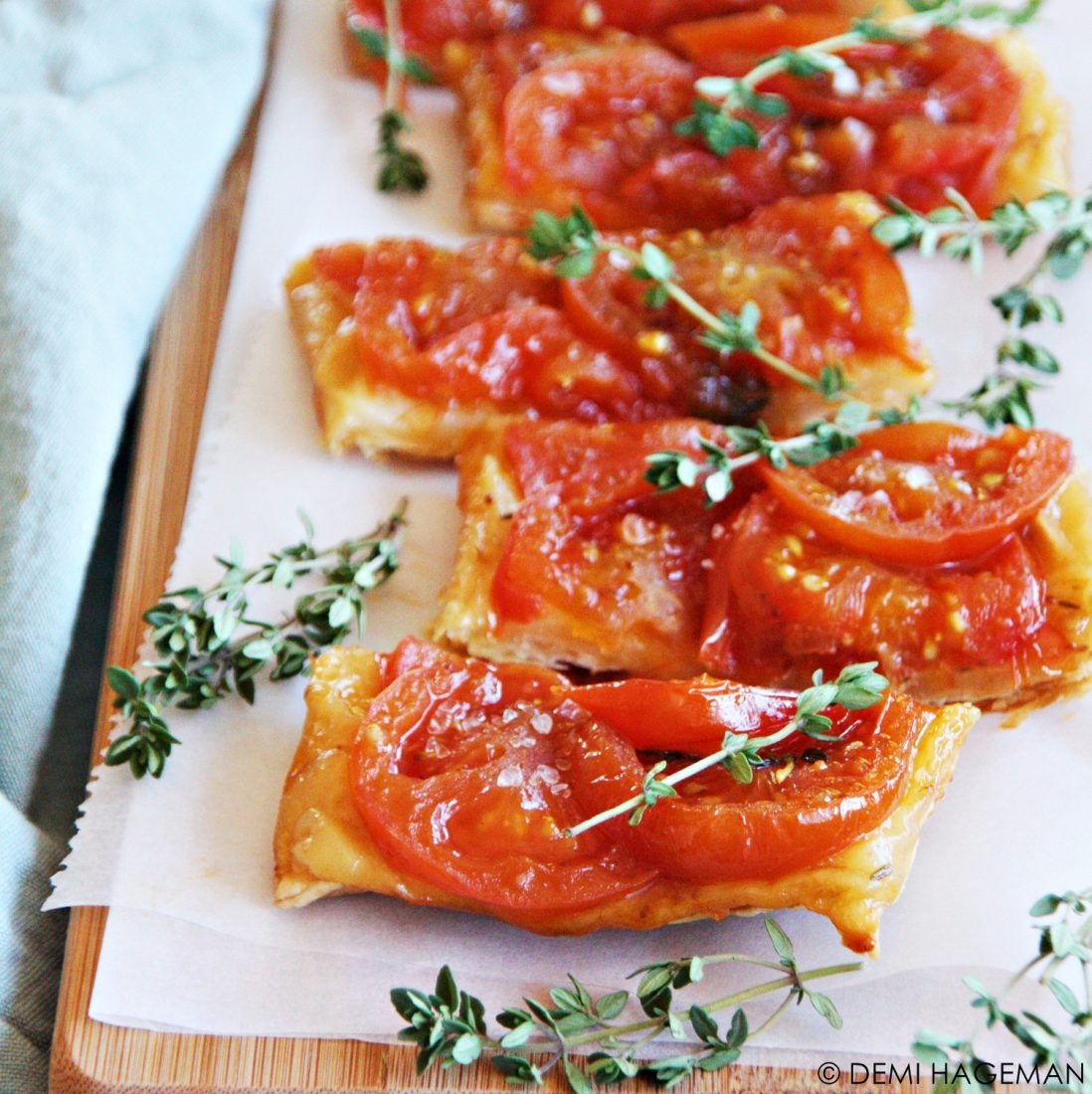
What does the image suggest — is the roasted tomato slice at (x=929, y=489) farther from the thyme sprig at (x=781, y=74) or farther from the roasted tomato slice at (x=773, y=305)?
the thyme sprig at (x=781, y=74)

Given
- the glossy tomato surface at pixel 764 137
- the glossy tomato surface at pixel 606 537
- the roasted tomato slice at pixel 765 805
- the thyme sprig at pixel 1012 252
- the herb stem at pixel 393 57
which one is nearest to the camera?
the roasted tomato slice at pixel 765 805

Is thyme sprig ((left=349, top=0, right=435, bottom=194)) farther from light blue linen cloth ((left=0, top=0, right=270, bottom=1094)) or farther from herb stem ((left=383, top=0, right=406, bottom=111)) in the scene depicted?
light blue linen cloth ((left=0, top=0, right=270, bottom=1094))

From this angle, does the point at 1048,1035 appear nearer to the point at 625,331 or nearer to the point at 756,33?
the point at 625,331

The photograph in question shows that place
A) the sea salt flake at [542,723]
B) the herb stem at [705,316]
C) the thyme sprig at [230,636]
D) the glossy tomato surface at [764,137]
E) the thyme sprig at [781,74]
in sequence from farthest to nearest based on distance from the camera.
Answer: the glossy tomato surface at [764,137] < the thyme sprig at [781,74] < the herb stem at [705,316] < the thyme sprig at [230,636] < the sea salt flake at [542,723]

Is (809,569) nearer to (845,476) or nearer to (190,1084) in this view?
(845,476)

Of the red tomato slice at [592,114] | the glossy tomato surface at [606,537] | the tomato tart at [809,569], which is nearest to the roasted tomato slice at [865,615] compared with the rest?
the tomato tart at [809,569]

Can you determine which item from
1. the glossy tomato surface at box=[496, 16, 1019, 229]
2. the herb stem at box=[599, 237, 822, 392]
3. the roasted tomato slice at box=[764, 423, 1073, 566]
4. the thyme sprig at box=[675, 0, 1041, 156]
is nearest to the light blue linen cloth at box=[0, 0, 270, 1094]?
the glossy tomato surface at box=[496, 16, 1019, 229]

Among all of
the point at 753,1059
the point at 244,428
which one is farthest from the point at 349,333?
the point at 753,1059
